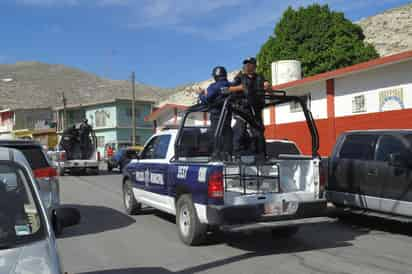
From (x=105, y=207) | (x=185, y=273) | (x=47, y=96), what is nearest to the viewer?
(x=185, y=273)

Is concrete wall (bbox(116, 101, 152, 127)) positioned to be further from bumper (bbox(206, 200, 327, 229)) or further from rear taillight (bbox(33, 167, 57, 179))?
bumper (bbox(206, 200, 327, 229))

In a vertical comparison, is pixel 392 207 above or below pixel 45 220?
below

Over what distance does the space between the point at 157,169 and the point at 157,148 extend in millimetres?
640

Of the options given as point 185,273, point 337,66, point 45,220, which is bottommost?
point 185,273

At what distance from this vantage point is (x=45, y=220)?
3.69 m

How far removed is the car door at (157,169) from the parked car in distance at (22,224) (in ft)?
15.5

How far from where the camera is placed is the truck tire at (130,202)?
11203mm

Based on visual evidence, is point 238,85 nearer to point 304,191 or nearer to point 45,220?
point 304,191

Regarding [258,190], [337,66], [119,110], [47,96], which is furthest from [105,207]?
[47,96]

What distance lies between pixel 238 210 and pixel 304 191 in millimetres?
1478

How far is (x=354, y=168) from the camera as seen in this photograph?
9.59m

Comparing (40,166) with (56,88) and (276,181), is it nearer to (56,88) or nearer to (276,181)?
(276,181)

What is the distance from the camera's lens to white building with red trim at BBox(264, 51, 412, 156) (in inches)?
623

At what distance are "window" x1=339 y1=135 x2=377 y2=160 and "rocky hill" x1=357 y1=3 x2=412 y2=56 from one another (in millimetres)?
43114
